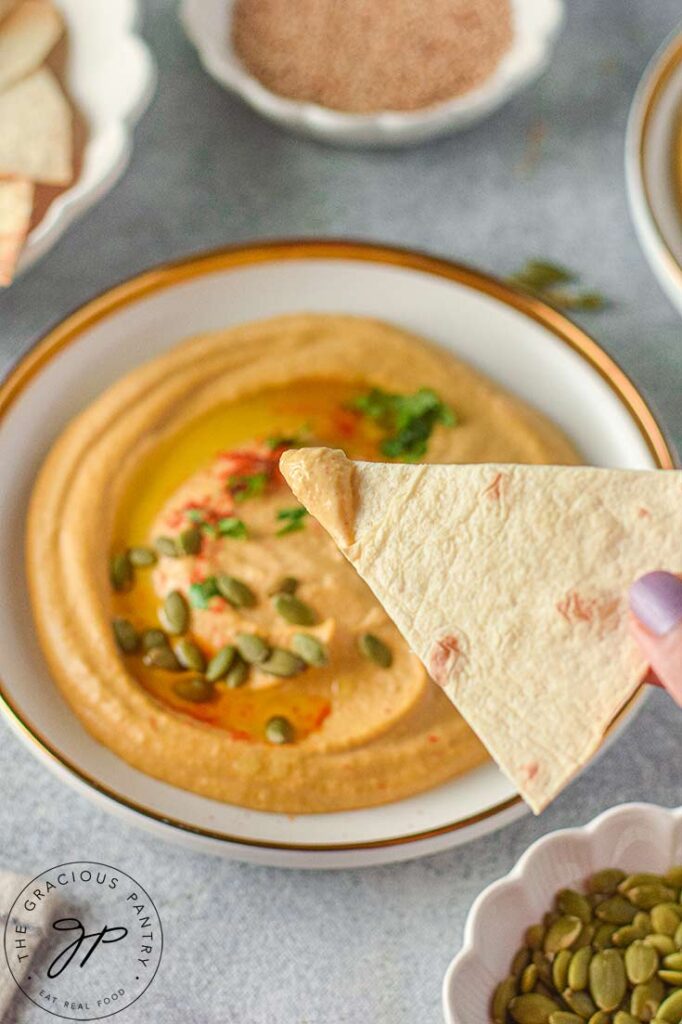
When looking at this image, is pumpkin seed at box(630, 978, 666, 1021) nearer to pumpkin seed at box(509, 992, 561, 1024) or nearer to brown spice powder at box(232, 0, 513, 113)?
pumpkin seed at box(509, 992, 561, 1024)

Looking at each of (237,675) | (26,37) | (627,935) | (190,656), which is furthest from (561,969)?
(26,37)

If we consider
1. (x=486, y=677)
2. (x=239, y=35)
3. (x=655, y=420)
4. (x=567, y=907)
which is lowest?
(x=567, y=907)

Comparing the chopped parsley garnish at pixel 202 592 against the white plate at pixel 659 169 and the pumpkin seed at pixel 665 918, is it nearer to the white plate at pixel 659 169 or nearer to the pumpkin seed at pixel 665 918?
the pumpkin seed at pixel 665 918

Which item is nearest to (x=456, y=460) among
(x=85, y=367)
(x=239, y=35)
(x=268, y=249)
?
(x=268, y=249)

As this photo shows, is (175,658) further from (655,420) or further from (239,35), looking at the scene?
(239,35)

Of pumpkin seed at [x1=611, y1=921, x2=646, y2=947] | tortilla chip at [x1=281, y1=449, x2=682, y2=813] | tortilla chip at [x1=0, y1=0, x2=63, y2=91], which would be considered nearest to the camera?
tortilla chip at [x1=281, y1=449, x2=682, y2=813]

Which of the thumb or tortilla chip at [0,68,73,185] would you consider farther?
tortilla chip at [0,68,73,185]

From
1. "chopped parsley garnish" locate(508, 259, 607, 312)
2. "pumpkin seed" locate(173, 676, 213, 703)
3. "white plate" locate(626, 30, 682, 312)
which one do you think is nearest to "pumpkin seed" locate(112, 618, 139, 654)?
"pumpkin seed" locate(173, 676, 213, 703)
